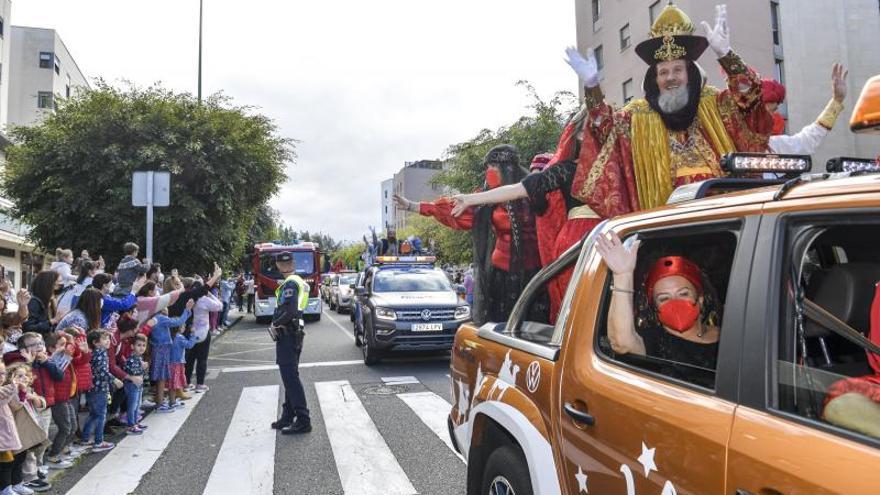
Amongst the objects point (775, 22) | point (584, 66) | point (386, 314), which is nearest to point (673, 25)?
point (584, 66)

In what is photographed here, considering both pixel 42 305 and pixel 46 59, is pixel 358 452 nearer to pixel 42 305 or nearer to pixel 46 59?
pixel 42 305

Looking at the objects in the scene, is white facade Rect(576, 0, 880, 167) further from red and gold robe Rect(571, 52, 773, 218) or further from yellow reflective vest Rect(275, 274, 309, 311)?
red and gold robe Rect(571, 52, 773, 218)

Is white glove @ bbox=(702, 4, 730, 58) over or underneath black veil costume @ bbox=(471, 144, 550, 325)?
over

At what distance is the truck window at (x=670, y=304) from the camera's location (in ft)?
6.60

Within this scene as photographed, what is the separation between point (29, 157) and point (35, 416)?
12094 mm

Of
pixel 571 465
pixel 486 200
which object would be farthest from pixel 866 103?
pixel 486 200

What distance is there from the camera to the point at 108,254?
13.8m

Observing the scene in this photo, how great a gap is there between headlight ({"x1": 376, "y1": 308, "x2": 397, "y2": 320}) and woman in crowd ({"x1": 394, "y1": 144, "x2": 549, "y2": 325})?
441 centimetres

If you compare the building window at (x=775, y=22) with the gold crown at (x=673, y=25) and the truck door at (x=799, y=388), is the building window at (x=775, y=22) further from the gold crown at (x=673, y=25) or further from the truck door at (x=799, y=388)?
the truck door at (x=799, y=388)

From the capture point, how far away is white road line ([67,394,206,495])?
14.1 feet

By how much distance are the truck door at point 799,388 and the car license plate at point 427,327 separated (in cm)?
761

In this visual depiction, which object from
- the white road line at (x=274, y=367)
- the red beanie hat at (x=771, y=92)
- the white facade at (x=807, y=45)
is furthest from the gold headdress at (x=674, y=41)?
the white facade at (x=807, y=45)

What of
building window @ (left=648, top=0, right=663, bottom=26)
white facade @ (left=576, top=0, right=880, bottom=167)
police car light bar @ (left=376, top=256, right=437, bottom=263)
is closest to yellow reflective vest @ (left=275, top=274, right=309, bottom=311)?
police car light bar @ (left=376, top=256, right=437, bottom=263)

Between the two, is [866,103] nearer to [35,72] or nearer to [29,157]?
[29,157]
